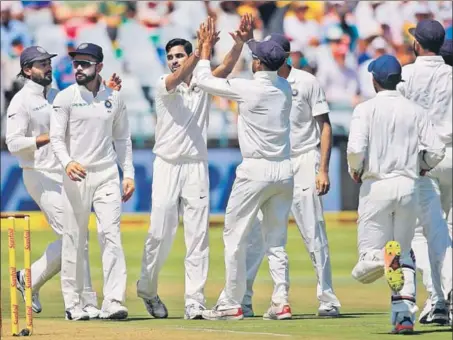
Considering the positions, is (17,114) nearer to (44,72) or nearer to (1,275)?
(44,72)

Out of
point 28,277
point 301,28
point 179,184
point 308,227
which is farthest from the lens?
point 301,28

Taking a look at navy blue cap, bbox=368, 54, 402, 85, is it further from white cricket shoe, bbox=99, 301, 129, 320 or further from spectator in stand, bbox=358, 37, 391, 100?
spectator in stand, bbox=358, 37, 391, 100

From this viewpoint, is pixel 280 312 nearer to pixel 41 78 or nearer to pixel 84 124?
pixel 84 124

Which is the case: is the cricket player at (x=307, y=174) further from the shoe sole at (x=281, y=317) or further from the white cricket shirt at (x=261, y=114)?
the white cricket shirt at (x=261, y=114)

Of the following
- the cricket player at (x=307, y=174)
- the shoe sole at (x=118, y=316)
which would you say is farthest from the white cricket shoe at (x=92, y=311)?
the cricket player at (x=307, y=174)

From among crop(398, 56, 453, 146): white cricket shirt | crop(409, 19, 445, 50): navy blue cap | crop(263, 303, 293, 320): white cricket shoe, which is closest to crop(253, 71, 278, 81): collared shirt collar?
crop(398, 56, 453, 146): white cricket shirt

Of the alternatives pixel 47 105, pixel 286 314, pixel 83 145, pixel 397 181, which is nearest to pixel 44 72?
pixel 47 105

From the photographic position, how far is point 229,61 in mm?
10656

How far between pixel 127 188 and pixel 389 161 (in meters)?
2.44

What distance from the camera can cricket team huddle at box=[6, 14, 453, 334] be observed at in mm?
9320

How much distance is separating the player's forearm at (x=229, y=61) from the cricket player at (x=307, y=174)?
2.63 ft

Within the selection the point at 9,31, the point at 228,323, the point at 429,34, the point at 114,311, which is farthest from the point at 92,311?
the point at 9,31

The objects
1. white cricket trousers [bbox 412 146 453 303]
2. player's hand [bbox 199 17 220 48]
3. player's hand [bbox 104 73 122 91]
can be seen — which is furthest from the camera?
player's hand [bbox 104 73 122 91]

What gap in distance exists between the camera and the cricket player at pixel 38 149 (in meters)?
11.4
